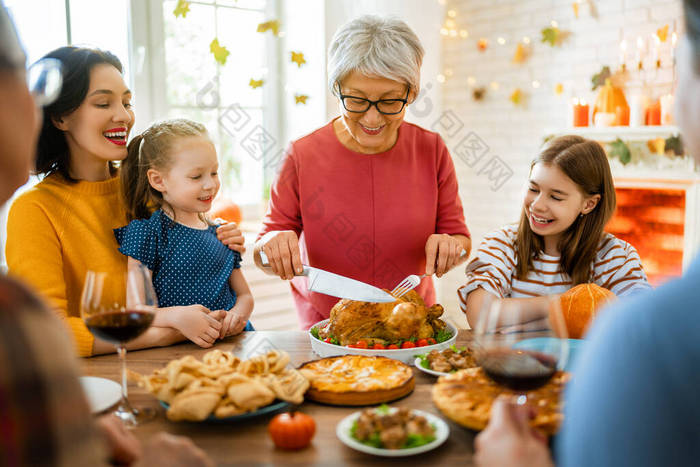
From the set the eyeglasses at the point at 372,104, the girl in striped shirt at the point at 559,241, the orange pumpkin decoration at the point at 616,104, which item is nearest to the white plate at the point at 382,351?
the girl in striped shirt at the point at 559,241

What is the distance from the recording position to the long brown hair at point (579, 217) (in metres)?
1.97

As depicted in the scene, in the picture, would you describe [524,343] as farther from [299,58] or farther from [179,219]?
[299,58]

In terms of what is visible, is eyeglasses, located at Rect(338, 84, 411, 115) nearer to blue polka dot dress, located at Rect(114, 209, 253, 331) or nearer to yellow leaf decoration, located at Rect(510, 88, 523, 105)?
blue polka dot dress, located at Rect(114, 209, 253, 331)

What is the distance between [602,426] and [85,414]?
1.67 ft

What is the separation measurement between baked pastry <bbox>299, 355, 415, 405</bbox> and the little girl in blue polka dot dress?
0.59 meters

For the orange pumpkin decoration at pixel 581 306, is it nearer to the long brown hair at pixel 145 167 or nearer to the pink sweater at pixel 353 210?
the pink sweater at pixel 353 210

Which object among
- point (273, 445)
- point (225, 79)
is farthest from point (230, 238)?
point (225, 79)

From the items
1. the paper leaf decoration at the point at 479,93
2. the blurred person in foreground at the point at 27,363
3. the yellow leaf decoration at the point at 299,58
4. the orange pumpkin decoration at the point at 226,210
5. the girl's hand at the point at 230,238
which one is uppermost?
the yellow leaf decoration at the point at 299,58

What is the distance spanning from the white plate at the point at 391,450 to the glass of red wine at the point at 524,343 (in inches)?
5.8

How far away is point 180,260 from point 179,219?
0.15m

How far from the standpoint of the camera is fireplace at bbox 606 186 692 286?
4152mm

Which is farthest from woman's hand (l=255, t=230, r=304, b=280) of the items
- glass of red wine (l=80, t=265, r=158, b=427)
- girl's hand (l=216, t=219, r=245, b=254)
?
glass of red wine (l=80, t=265, r=158, b=427)

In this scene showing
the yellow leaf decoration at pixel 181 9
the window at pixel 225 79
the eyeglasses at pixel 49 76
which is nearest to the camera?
the eyeglasses at pixel 49 76

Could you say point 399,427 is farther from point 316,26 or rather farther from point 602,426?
point 316,26
